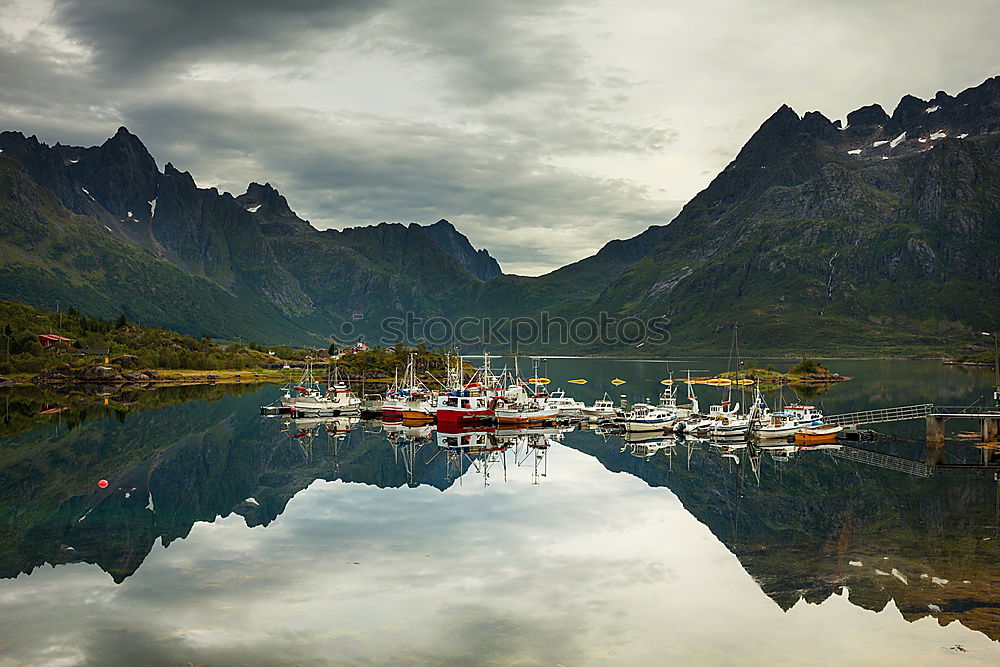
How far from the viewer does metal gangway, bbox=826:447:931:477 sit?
61062mm

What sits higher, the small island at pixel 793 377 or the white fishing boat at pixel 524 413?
the white fishing boat at pixel 524 413

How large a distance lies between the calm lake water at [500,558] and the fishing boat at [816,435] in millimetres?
6955

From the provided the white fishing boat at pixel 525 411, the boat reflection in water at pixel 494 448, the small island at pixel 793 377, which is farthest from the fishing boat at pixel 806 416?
the small island at pixel 793 377

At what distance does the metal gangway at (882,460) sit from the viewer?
2404 inches

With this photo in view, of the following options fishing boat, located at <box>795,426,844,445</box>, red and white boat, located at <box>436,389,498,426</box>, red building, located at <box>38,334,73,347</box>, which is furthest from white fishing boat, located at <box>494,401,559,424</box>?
red building, located at <box>38,334,73,347</box>

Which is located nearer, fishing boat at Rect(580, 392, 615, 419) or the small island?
fishing boat at Rect(580, 392, 615, 419)

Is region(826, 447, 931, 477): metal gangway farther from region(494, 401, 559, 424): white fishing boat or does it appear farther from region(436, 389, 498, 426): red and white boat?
region(436, 389, 498, 426): red and white boat

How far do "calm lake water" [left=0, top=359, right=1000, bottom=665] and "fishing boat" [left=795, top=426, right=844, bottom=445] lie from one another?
6.96m

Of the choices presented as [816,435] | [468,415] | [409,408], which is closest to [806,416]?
[816,435]

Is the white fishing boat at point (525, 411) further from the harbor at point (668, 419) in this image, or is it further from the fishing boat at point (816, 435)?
the fishing boat at point (816, 435)

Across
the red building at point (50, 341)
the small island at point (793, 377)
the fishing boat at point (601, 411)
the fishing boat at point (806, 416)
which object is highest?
the red building at point (50, 341)

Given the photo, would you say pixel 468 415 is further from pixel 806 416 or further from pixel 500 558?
pixel 500 558

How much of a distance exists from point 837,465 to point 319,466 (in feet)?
144

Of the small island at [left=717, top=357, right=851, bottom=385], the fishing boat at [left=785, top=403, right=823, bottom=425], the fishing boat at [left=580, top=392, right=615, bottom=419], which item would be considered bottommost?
the small island at [left=717, top=357, right=851, bottom=385]
